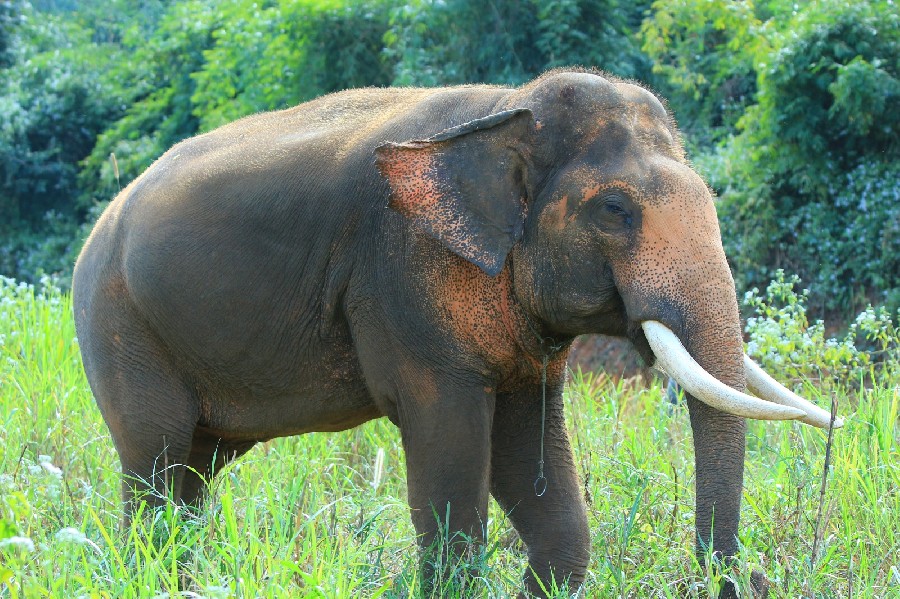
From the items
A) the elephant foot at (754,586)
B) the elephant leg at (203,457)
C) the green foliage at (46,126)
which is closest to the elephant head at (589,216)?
the elephant foot at (754,586)

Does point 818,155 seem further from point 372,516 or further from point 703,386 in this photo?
point 703,386

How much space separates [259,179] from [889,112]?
294 inches

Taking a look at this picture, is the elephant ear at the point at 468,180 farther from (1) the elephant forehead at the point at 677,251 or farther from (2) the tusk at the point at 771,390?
(2) the tusk at the point at 771,390

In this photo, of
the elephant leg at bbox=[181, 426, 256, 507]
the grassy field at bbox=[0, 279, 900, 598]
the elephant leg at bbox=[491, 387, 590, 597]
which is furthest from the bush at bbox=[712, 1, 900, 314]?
the elephant leg at bbox=[181, 426, 256, 507]

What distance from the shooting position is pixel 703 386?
3473 millimetres

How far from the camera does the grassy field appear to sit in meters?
3.59

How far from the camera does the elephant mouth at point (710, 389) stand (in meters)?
3.41

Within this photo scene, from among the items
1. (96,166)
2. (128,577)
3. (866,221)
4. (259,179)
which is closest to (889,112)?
(866,221)

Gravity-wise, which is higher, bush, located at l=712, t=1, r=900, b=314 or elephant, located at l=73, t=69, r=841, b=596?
elephant, located at l=73, t=69, r=841, b=596

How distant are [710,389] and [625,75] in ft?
29.9

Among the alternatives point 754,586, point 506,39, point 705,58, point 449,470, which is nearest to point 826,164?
point 705,58

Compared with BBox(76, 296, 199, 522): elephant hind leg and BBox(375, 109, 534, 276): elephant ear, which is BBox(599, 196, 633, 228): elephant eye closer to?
BBox(375, 109, 534, 276): elephant ear

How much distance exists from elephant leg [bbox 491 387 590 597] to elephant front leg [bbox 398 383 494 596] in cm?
39

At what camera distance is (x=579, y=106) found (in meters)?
3.94
